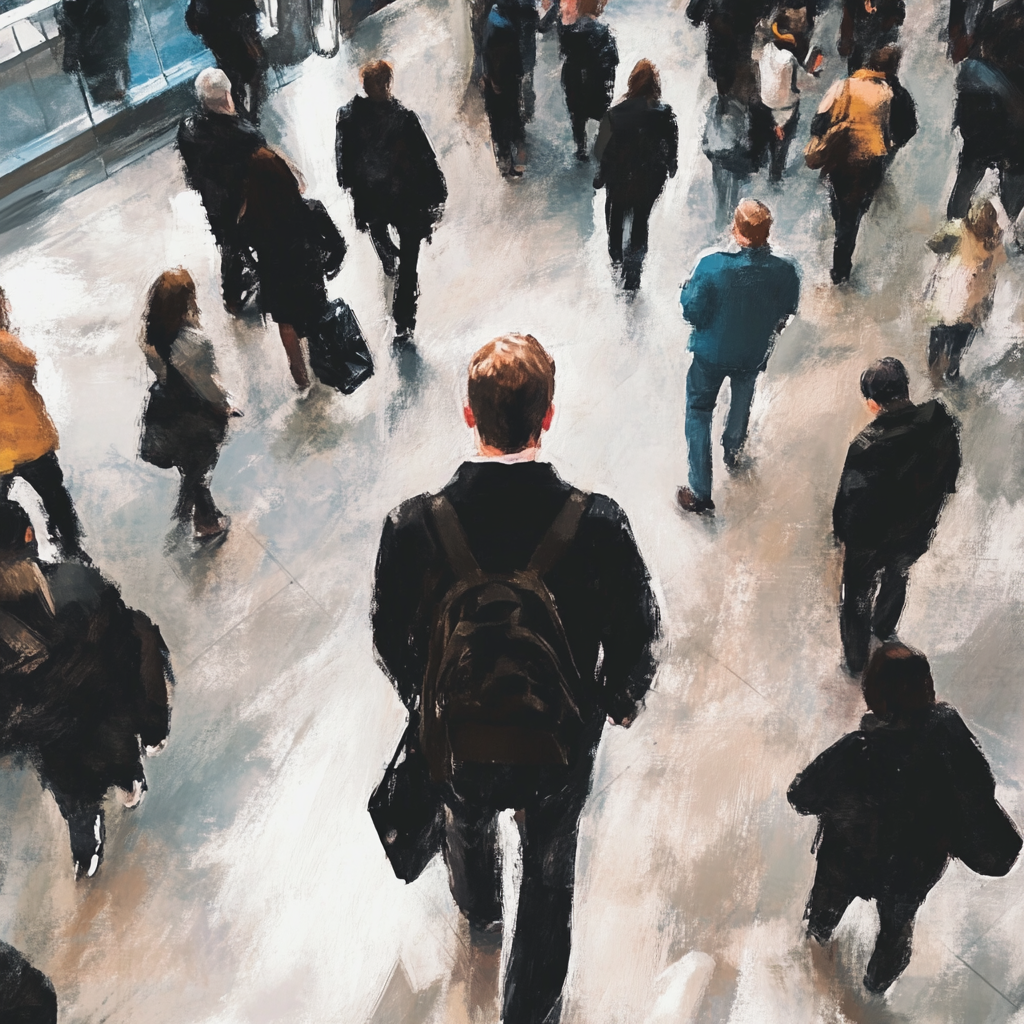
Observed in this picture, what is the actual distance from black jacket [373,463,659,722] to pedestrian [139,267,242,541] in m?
2.28

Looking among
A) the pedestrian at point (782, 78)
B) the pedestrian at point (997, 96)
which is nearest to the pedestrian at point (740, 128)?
the pedestrian at point (782, 78)

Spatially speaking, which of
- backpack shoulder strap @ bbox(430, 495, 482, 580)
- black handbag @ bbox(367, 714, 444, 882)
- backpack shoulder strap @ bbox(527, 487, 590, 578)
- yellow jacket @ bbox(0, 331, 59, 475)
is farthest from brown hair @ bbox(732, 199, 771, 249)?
yellow jacket @ bbox(0, 331, 59, 475)

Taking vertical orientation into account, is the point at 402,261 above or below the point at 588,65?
below

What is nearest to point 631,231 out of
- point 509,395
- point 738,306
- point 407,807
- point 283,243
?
point 738,306

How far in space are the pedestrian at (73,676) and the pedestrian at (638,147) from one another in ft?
12.9

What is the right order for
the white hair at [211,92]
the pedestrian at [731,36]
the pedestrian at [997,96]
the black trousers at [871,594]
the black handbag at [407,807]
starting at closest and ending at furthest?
the black handbag at [407,807] < the black trousers at [871,594] < the white hair at [211,92] < the pedestrian at [997,96] < the pedestrian at [731,36]

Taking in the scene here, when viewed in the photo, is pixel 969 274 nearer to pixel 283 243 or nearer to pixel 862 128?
pixel 862 128

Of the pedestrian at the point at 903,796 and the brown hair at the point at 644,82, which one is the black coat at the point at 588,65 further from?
the pedestrian at the point at 903,796

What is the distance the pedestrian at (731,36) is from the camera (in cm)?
744

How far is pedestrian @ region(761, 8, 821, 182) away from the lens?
7.16 meters

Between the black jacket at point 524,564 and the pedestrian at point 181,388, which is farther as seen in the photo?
the pedestrian at point 181,388

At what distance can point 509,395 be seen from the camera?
9.48ft

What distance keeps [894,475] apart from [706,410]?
137 cm

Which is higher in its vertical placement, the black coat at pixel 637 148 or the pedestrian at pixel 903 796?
the black coat at pixel 637 148
